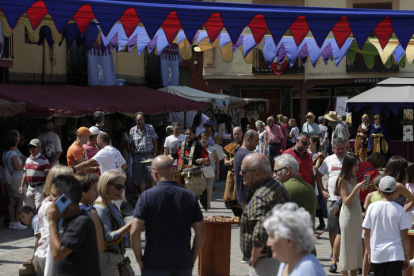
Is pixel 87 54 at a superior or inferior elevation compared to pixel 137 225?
superior

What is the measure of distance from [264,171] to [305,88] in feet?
93.6

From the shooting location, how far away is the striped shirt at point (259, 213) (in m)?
5.52

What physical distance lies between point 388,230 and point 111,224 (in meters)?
2.70

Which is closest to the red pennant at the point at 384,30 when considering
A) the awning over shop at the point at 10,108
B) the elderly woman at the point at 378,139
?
the awning over shop at the point at 10,108

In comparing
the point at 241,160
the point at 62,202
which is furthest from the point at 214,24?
the point at 62,202

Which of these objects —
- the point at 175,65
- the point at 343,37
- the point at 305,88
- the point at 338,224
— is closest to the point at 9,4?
the point at 343,37

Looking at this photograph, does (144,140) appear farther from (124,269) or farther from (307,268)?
(307,268)

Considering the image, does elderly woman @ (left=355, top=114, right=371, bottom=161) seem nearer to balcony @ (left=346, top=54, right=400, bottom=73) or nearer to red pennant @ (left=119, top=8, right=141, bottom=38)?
balcony @ (left=346, top=54, right=400, bottom=73)

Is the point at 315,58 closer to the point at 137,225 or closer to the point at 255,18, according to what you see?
the point at 255,18

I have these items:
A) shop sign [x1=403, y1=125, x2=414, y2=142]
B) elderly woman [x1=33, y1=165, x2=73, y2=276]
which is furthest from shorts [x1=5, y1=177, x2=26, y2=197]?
shop sign [x1=403, y1=125, x2=414, y2=142]

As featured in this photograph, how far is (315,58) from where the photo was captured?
11648 mm

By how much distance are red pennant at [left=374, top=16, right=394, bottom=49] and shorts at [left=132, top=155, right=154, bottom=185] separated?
6.65 metres

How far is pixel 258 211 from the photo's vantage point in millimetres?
5594

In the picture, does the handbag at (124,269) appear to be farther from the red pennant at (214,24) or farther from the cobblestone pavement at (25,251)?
the red pennant at (214,24)
